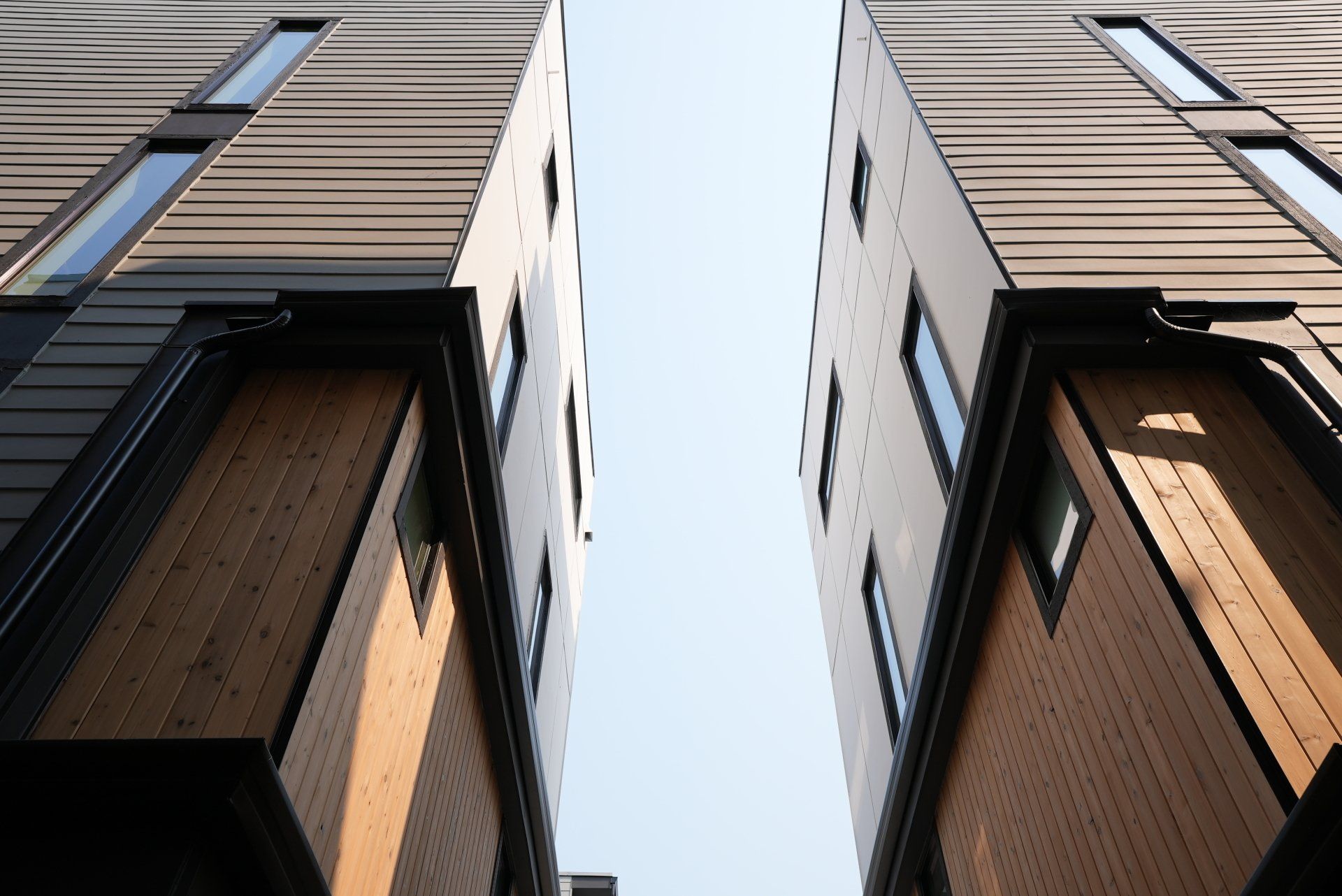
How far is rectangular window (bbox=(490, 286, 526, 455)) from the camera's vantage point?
893 cm

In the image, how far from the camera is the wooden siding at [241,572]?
436cm

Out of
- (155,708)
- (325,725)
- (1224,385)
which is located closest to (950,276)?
(1224,385)

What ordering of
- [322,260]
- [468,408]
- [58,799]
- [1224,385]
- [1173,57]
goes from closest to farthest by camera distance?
[58,799]
[1224,385]
[468,408]
[322,260]
[1173,57]

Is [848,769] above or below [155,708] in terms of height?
above

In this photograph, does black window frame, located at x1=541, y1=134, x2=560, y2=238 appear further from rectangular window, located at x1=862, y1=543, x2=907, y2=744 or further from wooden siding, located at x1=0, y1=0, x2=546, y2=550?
rectangular window, located at x1=862, y1=543, x2=907, y2=744

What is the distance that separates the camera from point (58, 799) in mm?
3584

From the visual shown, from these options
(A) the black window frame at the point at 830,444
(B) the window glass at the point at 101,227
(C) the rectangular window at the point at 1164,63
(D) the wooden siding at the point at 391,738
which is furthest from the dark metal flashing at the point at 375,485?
(C) the rectangular window at the point at 1164,63

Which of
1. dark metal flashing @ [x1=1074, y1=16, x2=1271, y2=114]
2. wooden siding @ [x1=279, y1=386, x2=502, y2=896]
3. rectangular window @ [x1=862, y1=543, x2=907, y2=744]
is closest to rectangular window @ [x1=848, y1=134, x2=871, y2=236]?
dark metal flashing @ [x1=1074, y1=16, x2=1271, y2=114]

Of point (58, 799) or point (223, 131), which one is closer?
point (58, 799)

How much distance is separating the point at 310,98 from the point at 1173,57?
9.89 metres

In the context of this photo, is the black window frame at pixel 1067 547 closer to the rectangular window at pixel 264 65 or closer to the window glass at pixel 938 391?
the window glass at pixel 938 391

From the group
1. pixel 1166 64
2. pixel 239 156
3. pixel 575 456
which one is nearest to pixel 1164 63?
pixel 1166 64

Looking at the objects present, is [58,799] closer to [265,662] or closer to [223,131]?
[265,662]

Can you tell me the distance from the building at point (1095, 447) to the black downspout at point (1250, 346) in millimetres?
16
